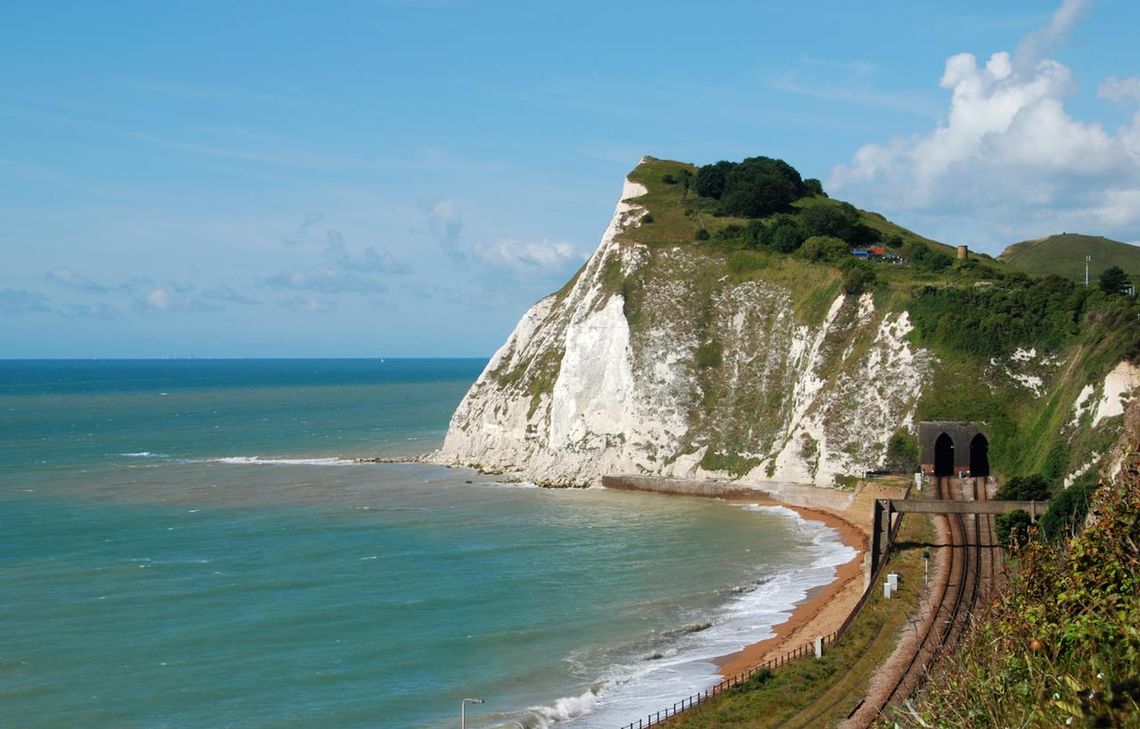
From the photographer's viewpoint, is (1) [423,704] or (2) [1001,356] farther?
(2) [1001,356]

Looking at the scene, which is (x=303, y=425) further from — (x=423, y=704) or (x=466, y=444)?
(x=423, y=704)

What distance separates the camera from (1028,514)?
44.5m

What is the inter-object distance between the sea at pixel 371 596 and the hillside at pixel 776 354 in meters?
6.39

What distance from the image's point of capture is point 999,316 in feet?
224

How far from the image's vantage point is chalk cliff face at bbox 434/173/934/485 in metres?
69.9

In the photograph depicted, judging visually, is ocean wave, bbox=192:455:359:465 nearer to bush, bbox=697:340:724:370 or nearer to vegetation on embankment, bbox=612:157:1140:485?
vegetation on embankment, bbox=612:157:1140:485

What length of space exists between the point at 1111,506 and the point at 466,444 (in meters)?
81.0

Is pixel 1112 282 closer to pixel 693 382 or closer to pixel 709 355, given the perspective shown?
pixel 709 355

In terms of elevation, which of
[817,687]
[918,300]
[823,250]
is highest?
[823,250]

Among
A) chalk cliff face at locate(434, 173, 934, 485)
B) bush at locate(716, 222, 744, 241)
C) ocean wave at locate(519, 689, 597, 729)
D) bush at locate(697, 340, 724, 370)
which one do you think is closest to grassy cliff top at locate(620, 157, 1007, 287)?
bush at locate(716, 222, 744, 241)

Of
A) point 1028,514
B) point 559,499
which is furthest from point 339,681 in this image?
point 559,499

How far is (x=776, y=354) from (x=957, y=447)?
794 inches

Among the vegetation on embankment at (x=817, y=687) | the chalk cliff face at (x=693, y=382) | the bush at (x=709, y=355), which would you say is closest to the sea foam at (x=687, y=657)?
the vegetation on embankment at (x=817, y=687)

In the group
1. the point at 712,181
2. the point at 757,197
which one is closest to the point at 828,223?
the point at 757,197
